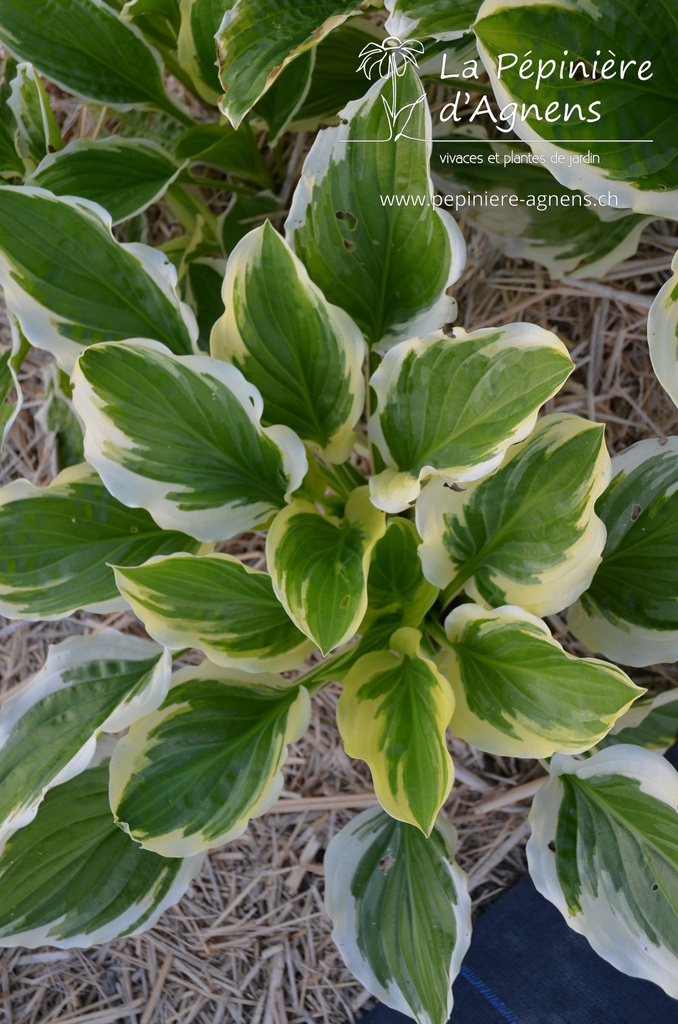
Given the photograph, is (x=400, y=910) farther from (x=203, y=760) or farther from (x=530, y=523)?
(x=530, y=523)

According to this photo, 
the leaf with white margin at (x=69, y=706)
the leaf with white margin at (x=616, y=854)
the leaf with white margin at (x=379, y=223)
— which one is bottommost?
the leaf with white margin at (x=616, y=854)

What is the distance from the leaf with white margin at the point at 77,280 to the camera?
64 centimetres

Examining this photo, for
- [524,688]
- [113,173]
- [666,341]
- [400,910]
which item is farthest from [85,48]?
[400,910]

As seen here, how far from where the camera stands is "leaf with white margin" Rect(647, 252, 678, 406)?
0.57 meters

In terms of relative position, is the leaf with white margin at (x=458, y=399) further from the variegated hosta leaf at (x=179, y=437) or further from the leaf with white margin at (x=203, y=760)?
the leaf with white margin at (x=203, y=760)

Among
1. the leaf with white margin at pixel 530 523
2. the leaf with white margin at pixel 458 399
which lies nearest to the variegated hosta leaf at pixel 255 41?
the leaf with white margin at pixel 458 399

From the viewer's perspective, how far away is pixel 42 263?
66 cm

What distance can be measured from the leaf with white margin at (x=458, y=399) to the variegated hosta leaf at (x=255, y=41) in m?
0.22

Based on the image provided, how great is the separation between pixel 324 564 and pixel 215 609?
0.31ft

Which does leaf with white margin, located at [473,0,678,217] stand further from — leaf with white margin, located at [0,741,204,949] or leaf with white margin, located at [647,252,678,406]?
leaf with white margin, located at [0,741,204,949]

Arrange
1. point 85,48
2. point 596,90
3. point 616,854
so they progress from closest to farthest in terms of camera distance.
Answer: point 596,90 < point 616,854 < point 85,48

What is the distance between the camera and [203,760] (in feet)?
2.25

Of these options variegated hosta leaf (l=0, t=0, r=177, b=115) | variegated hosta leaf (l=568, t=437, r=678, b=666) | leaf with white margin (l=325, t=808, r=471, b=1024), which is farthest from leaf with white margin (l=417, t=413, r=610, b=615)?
variegated hosta leaf (l=0, t=0, r=177, b=115)

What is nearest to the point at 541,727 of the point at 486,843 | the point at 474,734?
the point at 474,734
